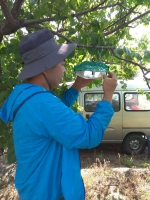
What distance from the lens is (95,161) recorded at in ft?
20.4

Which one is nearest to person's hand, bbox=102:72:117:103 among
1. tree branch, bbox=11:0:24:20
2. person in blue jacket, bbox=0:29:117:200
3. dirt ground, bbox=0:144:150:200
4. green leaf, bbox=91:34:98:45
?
person in blue jacket, bbox=0:29:117:200

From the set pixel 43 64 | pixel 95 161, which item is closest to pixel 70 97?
pixel 43 64

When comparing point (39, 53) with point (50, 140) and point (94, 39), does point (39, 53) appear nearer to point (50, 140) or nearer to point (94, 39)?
point (50, 140)

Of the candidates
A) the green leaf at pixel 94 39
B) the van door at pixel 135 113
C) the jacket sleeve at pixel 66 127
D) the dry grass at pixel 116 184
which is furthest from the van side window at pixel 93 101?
the jacket sleeve at pixel 66 127

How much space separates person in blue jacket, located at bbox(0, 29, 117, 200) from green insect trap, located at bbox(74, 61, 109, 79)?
0.80 ft

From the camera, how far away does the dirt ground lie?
145 inches

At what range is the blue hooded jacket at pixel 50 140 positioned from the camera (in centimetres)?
126

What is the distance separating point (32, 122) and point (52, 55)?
0.39 metres

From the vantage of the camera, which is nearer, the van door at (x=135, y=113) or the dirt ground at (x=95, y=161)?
the dirt ground at (x=95, y=161)

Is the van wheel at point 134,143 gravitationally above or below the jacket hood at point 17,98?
below

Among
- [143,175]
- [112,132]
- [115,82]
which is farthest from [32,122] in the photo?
[112,132]

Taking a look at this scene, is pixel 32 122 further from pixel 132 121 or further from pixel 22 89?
pixel 132 121

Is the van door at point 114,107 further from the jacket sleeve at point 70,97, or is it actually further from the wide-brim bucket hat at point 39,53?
the wide-brim bucket hat at point 39,53

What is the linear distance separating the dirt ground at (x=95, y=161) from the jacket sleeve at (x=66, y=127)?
7.67 feet
